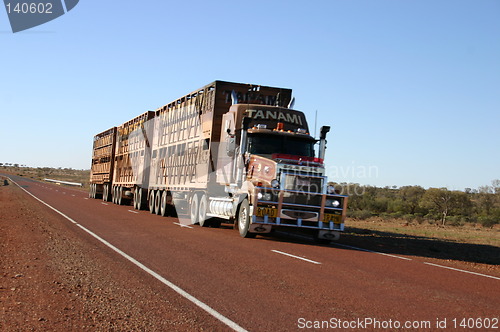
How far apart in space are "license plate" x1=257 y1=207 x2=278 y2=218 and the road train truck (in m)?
0.03

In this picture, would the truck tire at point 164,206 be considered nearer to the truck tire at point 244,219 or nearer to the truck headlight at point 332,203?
the truck tire at point 244,219

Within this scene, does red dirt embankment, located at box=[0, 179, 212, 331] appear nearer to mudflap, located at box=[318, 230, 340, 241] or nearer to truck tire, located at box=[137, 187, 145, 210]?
mudflap, located at box=[318, 230, 340, 241]

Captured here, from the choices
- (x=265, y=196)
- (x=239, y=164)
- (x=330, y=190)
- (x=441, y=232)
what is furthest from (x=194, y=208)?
(x=441, y=232)

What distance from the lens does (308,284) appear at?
8.74 meters

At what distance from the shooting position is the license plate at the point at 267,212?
1523 centimetres

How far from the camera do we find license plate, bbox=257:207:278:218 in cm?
1523

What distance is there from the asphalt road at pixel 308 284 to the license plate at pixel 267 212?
84cm

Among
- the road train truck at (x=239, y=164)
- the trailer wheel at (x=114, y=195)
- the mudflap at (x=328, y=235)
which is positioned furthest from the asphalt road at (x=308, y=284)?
the trailer wheel at (x=114, y=195)

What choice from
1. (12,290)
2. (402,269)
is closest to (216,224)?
(402,269)

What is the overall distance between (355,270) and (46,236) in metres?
8.49

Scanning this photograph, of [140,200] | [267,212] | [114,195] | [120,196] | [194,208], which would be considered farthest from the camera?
[114,195]

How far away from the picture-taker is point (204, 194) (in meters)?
19.9

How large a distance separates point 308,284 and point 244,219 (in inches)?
296

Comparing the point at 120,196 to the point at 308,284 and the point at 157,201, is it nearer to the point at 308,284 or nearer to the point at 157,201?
the point at 157,201
